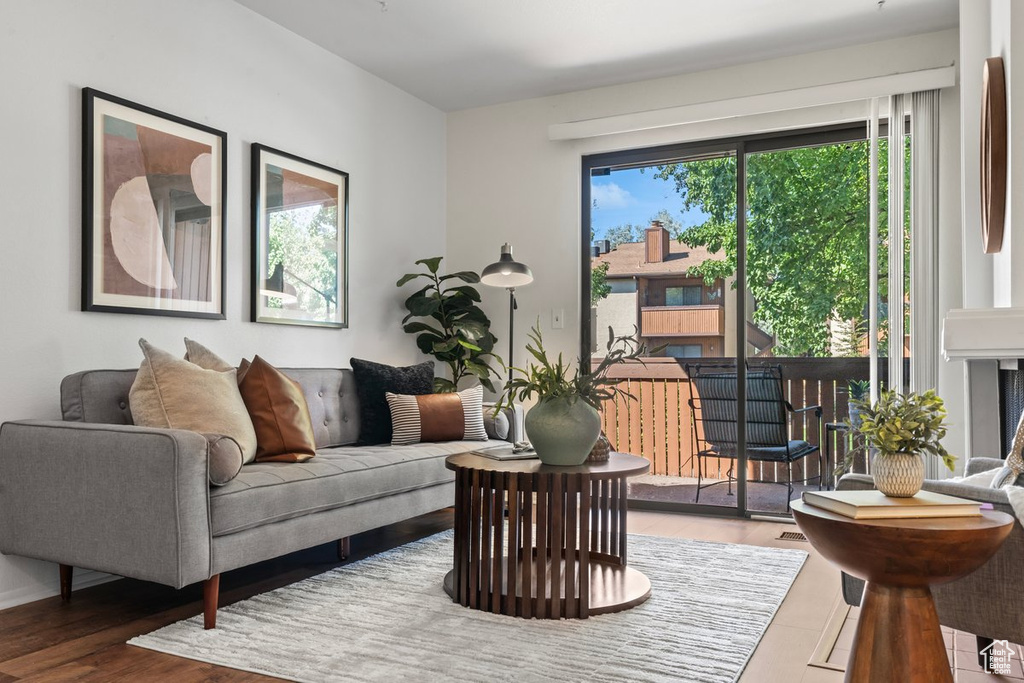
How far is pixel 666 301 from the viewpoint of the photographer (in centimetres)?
505

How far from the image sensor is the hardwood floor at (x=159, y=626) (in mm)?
2123

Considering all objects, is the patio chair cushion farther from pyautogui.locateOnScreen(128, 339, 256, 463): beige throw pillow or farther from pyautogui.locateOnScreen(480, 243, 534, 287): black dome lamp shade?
pyautogui.locateOnScreen(128, 339, 256, 463): beige throw pillow

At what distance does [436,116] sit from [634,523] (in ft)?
9.94

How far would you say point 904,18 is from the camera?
12.7 feet

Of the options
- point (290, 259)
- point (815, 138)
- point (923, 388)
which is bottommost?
point (923, 388)

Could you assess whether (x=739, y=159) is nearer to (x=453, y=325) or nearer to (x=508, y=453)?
(x=453, y=325)

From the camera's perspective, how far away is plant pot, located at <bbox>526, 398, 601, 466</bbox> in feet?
8.93

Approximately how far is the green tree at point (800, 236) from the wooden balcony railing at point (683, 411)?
7.5 inches

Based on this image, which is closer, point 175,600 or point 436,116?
point 175,600

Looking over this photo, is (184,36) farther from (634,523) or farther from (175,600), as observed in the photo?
(634,523)

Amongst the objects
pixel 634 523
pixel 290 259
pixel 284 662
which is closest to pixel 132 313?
pixel 290 259

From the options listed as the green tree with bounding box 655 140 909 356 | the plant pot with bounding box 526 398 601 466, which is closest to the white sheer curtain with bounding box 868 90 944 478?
the green tree with bounding box 655 140 909 356

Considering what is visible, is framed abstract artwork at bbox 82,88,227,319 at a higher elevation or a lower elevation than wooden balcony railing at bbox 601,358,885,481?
higher

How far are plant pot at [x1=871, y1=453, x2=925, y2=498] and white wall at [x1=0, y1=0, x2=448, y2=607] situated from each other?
110 inches
